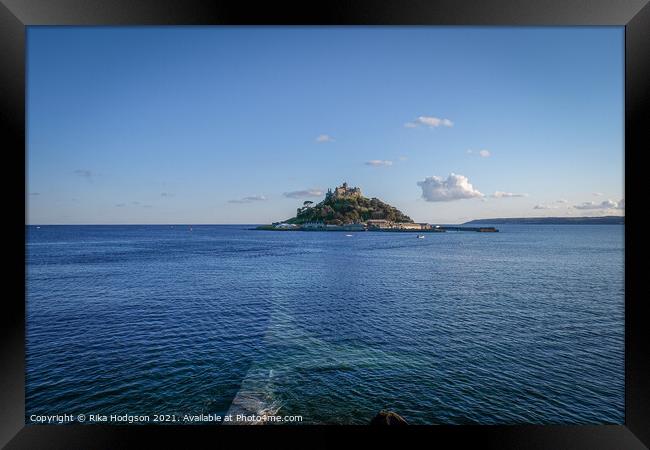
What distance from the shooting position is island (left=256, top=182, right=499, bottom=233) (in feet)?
303

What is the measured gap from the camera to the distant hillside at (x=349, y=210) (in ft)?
311

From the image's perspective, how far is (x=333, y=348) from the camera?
1177 centimetres

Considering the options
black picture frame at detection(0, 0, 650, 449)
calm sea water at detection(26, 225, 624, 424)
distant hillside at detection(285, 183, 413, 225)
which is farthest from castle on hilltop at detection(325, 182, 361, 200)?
black picture frame at detection(0, 0, 650, 449)

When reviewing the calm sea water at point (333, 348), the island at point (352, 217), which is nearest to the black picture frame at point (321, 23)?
the calm sea water at point (333, 348)

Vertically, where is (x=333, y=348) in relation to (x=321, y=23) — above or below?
below

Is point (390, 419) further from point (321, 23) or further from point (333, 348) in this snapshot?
point (321, 23)

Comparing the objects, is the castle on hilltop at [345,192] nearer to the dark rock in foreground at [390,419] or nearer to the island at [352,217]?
the island at [352,217]

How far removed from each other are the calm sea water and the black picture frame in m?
5.51

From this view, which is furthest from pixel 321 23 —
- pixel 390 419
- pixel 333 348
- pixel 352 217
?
pixel 352 217

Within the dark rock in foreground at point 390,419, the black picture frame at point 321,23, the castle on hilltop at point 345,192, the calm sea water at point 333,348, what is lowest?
the calm sea water at point 333,348

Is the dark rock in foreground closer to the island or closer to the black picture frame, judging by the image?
the black picture frame

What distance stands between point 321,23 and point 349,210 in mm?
92834

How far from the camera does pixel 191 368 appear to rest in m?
9.34

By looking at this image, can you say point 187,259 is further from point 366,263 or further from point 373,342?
point 373,342
